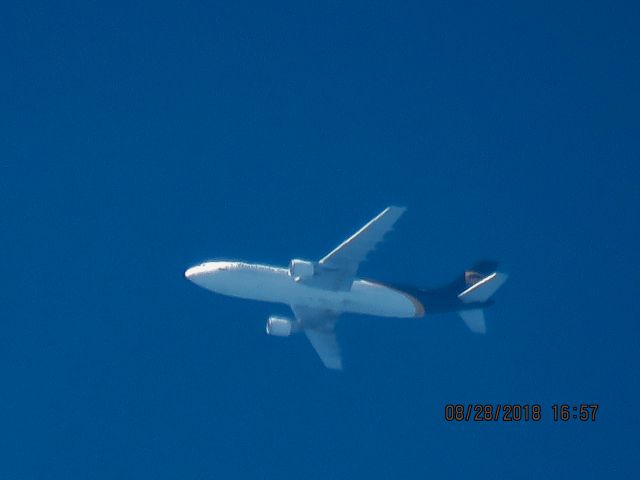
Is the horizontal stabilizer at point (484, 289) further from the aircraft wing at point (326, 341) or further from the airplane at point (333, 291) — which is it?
the aircraft wing at point (326, 341)

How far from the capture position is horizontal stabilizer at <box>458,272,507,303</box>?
214 feet

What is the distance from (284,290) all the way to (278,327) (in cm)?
472

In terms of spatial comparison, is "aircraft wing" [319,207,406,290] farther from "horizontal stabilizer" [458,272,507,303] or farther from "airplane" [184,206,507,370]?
"horizontal stabilizer" [458,272,507,303]

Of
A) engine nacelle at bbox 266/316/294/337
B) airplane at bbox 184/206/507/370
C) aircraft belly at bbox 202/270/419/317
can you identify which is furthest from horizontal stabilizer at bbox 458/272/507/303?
engine nacelle at bbox 266/316/294/337

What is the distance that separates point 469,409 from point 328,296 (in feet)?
45.0

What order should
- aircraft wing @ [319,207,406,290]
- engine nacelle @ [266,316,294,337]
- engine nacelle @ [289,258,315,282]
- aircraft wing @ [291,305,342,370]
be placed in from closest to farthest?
aircraft wing @ [319,207,406,290]
engine nacelle @ [289,258,315,282]
engine nacelle @ [266,316,294,337]
aircraft wing @ [291,305,342,370]

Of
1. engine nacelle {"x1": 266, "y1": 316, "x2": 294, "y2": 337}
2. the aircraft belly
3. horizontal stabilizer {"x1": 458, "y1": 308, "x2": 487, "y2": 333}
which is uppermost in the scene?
horizontal stabilizer {"x1": 458, "y1": 308, "x2": 487, "y2": 333}

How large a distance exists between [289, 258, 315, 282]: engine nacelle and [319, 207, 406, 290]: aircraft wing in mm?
1139

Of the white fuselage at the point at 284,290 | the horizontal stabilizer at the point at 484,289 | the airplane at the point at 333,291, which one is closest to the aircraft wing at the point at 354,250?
the airplane at the point at 333,291

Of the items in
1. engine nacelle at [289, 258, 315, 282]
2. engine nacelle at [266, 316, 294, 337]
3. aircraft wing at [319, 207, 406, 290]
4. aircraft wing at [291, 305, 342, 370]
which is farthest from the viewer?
aircraft wing at [291, 305, 342, 370]

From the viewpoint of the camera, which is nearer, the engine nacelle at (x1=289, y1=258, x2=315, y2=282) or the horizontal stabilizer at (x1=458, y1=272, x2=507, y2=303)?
the engine nacelle at (x1=289, y1=258, x2=315, y2=282)

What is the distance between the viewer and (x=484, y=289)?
217 feet

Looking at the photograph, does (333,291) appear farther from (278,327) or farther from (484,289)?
(484,289)

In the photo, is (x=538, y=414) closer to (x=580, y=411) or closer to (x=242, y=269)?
(x=580, y=411)
